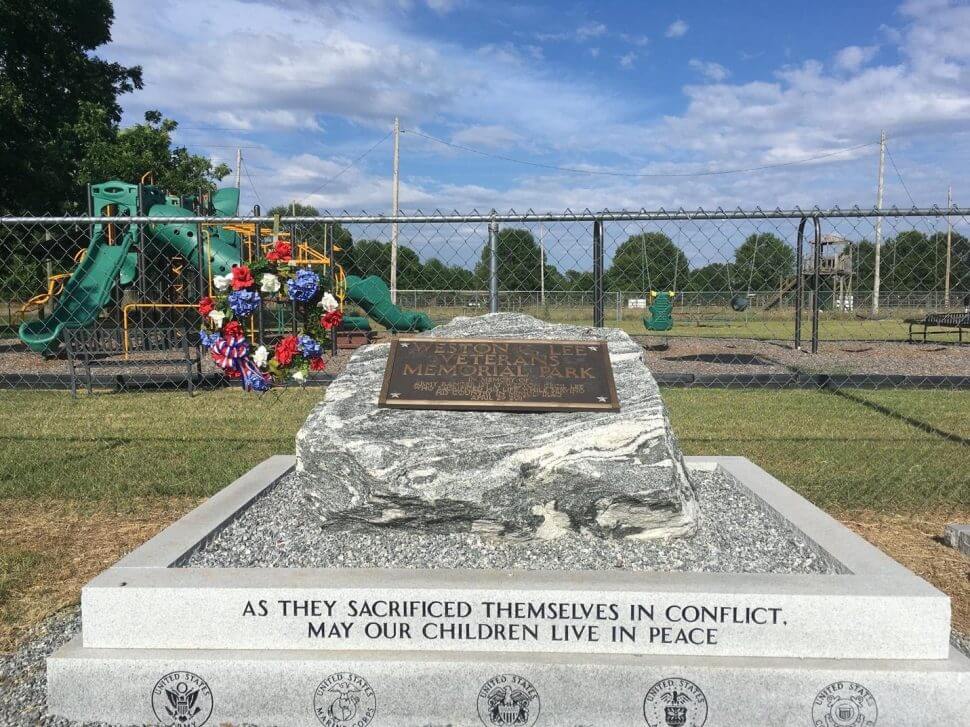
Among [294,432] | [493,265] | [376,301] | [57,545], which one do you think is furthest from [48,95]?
[493,265]

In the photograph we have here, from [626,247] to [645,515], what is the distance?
4774 mm

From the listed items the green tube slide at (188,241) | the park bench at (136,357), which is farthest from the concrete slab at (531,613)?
the green tube slide at (188,241)

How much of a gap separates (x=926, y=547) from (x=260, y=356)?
429cm

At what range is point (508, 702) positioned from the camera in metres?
2.93

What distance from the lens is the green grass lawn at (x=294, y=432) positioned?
615 centimetres

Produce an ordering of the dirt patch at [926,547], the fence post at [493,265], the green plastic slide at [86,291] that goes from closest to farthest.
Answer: the dirt patch at [926,547] → the fence post at [493,265] → the green plastic slide at [86,291]

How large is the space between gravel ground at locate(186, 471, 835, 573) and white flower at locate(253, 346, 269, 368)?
1074mm

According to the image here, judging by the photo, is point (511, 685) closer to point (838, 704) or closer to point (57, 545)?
point (838, 704)

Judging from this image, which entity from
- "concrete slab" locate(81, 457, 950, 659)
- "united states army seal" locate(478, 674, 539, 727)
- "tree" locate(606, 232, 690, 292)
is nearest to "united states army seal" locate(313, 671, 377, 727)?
"concrete slab" locate(81, 457, 950, 659)

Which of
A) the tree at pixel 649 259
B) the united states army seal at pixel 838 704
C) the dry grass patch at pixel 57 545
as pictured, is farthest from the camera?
the tree at pixel 649 259

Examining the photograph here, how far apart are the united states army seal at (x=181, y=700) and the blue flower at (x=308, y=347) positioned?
225 cm

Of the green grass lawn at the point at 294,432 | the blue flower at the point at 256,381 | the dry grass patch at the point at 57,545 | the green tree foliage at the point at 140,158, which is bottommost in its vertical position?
the dry grass patch at the point at 57,545

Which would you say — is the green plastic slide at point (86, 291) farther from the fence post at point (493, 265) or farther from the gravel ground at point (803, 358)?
the fence post at point (493, 265)

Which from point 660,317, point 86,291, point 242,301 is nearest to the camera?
point 242,301
